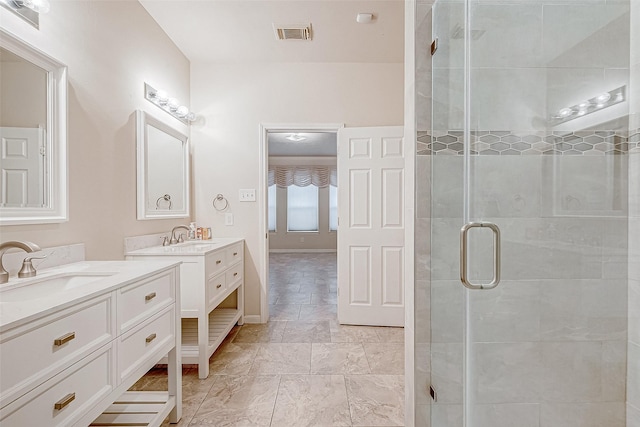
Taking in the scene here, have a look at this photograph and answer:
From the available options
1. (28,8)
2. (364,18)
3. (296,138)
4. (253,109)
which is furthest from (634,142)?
(296,138)

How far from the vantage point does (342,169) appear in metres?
3.06

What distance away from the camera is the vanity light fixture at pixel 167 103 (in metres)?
2.38

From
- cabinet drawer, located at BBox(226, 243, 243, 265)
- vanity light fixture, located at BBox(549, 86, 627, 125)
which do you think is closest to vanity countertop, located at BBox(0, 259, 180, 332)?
cabinet drawer, located at BBox(226, 243, 243, 265)

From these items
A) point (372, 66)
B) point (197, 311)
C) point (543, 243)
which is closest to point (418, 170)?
point (543, 243)

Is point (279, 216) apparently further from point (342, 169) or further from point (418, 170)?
point (418, 170)

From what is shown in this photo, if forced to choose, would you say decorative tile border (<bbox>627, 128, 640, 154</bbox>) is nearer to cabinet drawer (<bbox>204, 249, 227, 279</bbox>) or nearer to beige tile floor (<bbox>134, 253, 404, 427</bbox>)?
beige tile floor (<bbox>134, 253, 404, 427</bbox>)

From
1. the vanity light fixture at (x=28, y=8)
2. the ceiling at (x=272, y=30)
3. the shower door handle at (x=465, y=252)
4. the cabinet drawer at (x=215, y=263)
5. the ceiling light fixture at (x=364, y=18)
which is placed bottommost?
the cabinet drawer at (x=215, y=263)

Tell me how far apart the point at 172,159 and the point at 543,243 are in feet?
9.09

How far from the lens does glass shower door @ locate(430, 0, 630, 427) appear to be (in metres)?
1.16

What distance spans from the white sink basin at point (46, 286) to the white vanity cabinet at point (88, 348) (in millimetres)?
12

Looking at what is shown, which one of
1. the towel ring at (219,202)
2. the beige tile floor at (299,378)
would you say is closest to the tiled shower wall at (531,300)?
the beige tile floor at (299,378)

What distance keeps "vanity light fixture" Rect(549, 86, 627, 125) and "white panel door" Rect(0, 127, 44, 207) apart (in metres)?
2.26

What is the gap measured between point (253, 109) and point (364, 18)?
1357 millimetres

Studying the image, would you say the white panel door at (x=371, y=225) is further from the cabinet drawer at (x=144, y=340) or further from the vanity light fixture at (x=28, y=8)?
the vanity light fixture at (x=28, y=8)
